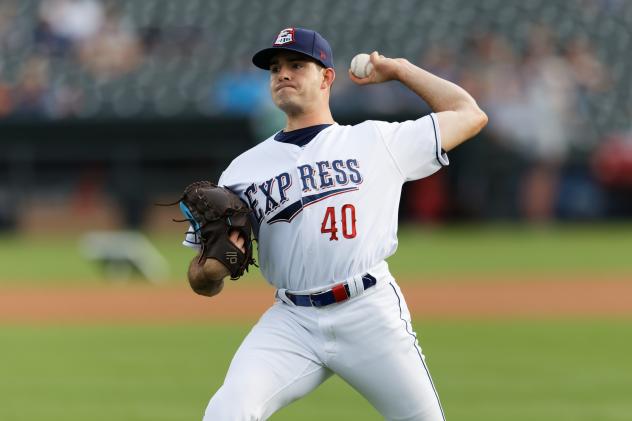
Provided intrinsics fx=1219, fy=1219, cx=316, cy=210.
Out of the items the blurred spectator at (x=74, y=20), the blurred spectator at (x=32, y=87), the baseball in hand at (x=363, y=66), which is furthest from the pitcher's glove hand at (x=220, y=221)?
the blurred spectator at (x=74, y=20)

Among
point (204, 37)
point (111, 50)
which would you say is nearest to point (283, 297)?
point (111, 50)

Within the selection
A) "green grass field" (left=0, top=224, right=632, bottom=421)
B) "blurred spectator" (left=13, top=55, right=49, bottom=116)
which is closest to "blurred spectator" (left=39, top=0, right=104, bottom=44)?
"blurred spectator" (left=13, top=55, right=49, bottom=116)

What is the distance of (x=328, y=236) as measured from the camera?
4723 mm

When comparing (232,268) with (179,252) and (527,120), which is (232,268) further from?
(527,120)

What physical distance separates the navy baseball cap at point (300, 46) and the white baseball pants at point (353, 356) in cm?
92

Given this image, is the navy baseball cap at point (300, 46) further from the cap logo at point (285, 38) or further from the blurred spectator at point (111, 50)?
the blurred spectator at point (111, 50)

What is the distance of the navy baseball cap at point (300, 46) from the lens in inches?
187

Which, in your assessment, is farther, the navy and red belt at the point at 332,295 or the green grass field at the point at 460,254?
the green grass field at the point at 460,254

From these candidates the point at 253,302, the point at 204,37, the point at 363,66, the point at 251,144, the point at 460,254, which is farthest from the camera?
the point at 204,37

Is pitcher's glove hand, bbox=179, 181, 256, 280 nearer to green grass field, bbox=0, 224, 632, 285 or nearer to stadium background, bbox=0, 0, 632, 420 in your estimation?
stadium background, bbox=0, 0, 632, 420

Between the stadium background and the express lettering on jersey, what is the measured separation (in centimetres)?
518

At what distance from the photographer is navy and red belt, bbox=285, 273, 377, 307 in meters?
4.69

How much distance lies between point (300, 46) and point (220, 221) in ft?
2.47

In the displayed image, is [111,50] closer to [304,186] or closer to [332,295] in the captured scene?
[304,186]
